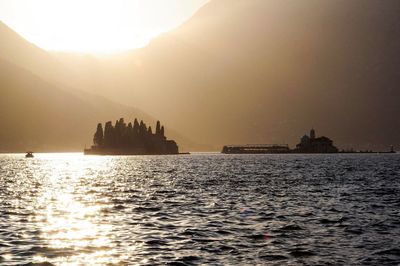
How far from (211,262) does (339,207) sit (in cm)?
2951

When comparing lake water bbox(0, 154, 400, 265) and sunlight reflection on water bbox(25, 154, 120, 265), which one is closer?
sunlight reflection on water bbox(25, 154, 120, 265)

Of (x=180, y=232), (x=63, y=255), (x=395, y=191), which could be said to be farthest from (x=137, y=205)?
(x=395, y=191)

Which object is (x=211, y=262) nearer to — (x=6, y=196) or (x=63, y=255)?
(x=63, y=255)

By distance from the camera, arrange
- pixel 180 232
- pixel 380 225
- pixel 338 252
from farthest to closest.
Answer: pixel 380 225 < pixel 180 232 < pixel 338 252

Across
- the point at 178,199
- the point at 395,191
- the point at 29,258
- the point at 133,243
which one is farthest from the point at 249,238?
the point at 395,191

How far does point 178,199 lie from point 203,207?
9985mm

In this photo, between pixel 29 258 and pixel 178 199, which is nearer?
pixel 29 258

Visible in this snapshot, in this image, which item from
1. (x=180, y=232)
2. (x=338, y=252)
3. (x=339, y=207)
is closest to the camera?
(x=338, y=252)

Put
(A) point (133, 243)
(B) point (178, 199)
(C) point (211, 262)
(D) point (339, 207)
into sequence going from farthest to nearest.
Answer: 1. (B) point (178, 199)
2. (D) point (339, 207)
3. (A) point (133, 243)
4. (C) point (211, 262)

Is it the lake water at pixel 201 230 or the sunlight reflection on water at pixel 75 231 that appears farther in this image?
the lake water at pixel 201 230

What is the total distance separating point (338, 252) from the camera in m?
34.3

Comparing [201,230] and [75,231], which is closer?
[75,231]

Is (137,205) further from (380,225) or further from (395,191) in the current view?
(395,191)

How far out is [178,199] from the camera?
67.2 metres
